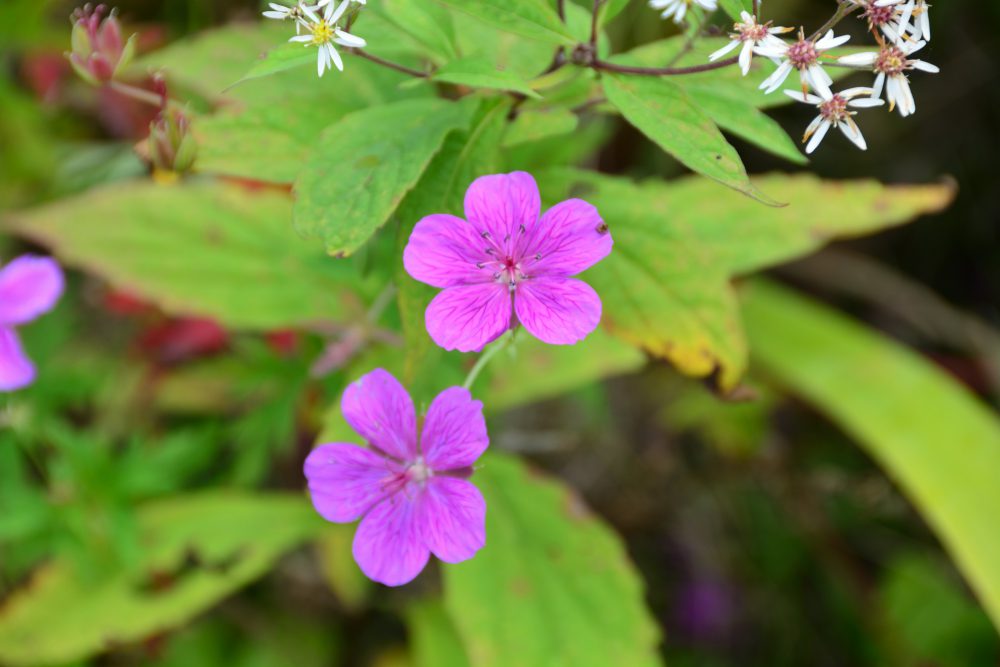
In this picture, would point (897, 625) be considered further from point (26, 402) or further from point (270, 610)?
point (26, 402)

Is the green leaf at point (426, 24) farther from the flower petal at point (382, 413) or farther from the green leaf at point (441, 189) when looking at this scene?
the flower petal at point (382, 413)

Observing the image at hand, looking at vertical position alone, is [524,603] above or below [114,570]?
above

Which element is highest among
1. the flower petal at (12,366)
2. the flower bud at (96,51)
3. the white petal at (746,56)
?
the white petal at (746,56)

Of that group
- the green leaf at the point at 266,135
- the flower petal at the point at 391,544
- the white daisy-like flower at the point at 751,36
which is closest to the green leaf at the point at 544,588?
the flower petal at the point at 391,544

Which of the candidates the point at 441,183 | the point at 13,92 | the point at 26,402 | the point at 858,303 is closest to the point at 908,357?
the point at 858,303

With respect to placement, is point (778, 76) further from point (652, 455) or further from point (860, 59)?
point (652, 455)

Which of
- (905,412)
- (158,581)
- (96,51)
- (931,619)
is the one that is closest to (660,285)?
(96,51)
